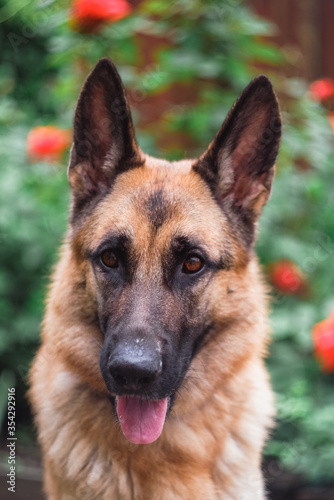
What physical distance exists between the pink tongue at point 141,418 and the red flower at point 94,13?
9.12 ft

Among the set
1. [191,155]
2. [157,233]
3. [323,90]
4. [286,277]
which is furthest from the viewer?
[191,155]

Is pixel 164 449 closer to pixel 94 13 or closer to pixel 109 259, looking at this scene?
pixel 109 259

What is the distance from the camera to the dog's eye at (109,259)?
2666mm

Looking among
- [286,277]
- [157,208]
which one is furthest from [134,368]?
[286,277]

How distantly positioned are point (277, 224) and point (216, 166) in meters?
2.02

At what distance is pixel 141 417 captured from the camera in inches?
101

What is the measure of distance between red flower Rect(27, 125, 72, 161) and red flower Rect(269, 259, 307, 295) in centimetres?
189

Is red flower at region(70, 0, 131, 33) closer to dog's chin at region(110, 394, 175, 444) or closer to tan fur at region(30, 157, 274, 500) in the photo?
tan fur at region(30, 157, 274, 500)

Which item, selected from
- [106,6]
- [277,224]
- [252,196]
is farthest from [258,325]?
[106,6]

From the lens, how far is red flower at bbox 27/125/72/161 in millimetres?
4098

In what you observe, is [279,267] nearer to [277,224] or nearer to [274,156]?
[277,224]

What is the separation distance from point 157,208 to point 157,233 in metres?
0.14

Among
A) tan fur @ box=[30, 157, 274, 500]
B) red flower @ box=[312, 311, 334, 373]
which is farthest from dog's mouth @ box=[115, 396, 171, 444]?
red flower @ box=[312, 311, 334, 373]

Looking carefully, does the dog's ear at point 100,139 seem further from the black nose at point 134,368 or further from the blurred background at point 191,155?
the blurred background at point 191,155
